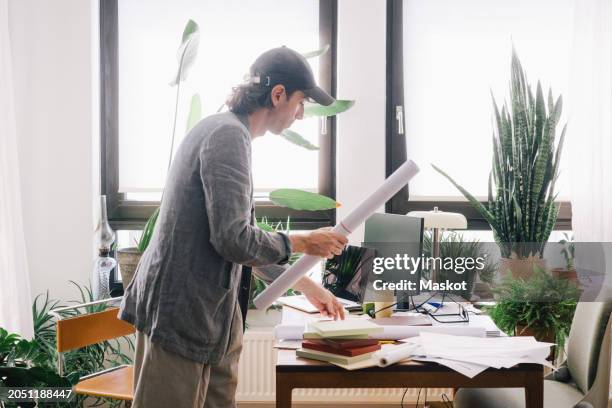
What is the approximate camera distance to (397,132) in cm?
357

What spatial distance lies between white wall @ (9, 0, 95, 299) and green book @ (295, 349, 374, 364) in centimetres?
194

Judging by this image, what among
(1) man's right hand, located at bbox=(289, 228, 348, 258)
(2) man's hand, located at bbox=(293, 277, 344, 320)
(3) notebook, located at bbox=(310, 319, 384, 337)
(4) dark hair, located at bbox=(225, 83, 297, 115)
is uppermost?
(4) dark hair, located at bbox=(225, 83, 297, 115)

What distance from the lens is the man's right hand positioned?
5.56ft

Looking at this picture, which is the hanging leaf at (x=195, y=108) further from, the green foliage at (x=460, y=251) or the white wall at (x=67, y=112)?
the green foliage at (x=460, y=251)

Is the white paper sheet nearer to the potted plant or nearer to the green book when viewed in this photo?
the green book

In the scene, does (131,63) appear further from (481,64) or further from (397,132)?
(481,64)

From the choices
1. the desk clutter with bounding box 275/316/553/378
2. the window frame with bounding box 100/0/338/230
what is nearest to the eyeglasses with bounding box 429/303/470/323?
the desk clutter with bounding box 275/316/553/378

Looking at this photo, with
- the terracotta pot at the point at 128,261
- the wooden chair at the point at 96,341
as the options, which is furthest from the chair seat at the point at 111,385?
the terracotta pot at the point at 128,261

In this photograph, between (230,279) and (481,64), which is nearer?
(230,279)

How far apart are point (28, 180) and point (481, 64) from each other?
102 inches

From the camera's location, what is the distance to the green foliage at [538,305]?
2.89 metres

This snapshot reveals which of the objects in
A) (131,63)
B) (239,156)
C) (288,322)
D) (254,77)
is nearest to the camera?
(239,156)

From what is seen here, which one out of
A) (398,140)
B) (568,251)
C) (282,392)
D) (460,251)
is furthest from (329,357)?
(568,251)

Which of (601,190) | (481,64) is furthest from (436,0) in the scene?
(601,190)
